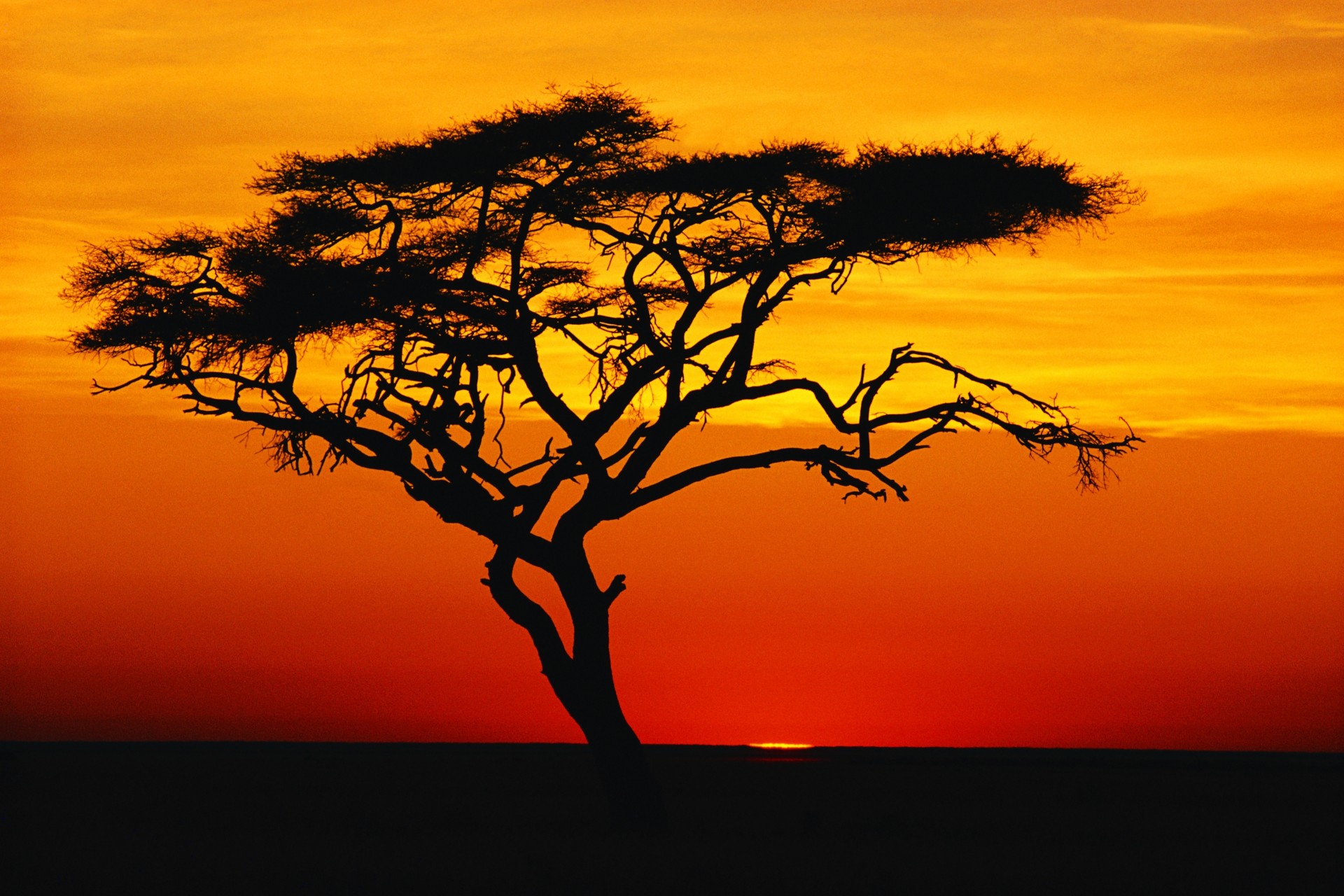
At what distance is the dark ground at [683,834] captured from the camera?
16.1m

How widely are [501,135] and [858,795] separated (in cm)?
1260

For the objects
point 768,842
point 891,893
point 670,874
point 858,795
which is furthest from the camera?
point 858,795

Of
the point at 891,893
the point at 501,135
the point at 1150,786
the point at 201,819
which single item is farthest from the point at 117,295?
the point at 1150,786

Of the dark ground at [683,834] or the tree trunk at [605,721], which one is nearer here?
the dark ground at [683,834]

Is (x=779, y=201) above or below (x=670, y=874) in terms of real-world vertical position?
above

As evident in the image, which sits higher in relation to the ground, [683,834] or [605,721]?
[605,721]

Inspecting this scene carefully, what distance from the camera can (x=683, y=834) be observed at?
19.3 meters

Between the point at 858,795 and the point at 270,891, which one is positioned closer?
the point at 270,891

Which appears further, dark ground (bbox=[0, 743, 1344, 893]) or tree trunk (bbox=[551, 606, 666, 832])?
tree trunk (bbox=[551, 606, 666, 832])

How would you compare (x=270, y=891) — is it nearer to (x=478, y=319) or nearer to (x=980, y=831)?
(x=478, y=319)

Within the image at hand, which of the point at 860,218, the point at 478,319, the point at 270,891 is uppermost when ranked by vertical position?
the point at 860,218

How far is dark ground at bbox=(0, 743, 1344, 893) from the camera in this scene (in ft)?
52.7

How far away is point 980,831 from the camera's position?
20.5 m

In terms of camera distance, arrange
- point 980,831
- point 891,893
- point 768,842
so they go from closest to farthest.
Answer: point 891,893, point 768,842, point 980,831
